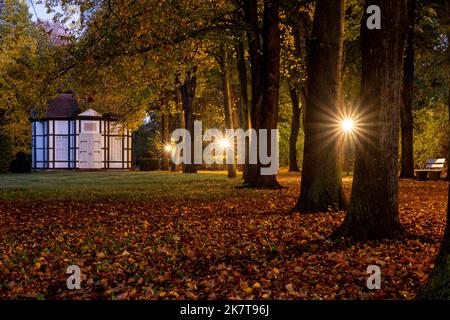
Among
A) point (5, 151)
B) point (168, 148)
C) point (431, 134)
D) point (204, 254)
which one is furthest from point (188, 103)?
point (204, 254)

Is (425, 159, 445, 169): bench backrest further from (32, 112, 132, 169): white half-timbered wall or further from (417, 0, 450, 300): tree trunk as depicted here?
(32, 112, 132, 169): white half-timbered wall

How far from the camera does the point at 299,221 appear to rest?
467 inches

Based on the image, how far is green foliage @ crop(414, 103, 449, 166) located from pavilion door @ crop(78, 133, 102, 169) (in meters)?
30.5

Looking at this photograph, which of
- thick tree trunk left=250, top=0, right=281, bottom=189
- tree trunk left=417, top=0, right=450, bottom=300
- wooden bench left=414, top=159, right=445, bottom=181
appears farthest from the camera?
wooden bench left=414, top=159, right=445, bottom=181

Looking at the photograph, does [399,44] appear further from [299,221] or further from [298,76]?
[298,76]

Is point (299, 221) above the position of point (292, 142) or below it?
below

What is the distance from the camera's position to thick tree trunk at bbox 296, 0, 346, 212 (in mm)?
12914

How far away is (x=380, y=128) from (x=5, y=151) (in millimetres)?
40103

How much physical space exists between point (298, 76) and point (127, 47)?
40.6ft

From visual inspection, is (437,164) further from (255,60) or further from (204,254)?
(204,254)

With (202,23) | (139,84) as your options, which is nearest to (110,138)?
(139,84)

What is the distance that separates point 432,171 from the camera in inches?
1085

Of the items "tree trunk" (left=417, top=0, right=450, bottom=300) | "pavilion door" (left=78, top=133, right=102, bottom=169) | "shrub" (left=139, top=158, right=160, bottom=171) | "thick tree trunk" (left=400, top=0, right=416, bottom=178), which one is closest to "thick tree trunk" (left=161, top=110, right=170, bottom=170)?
"shrub" (left=139, top=158, right=160, bottom=171)

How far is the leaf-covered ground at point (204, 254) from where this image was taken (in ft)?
20.7
